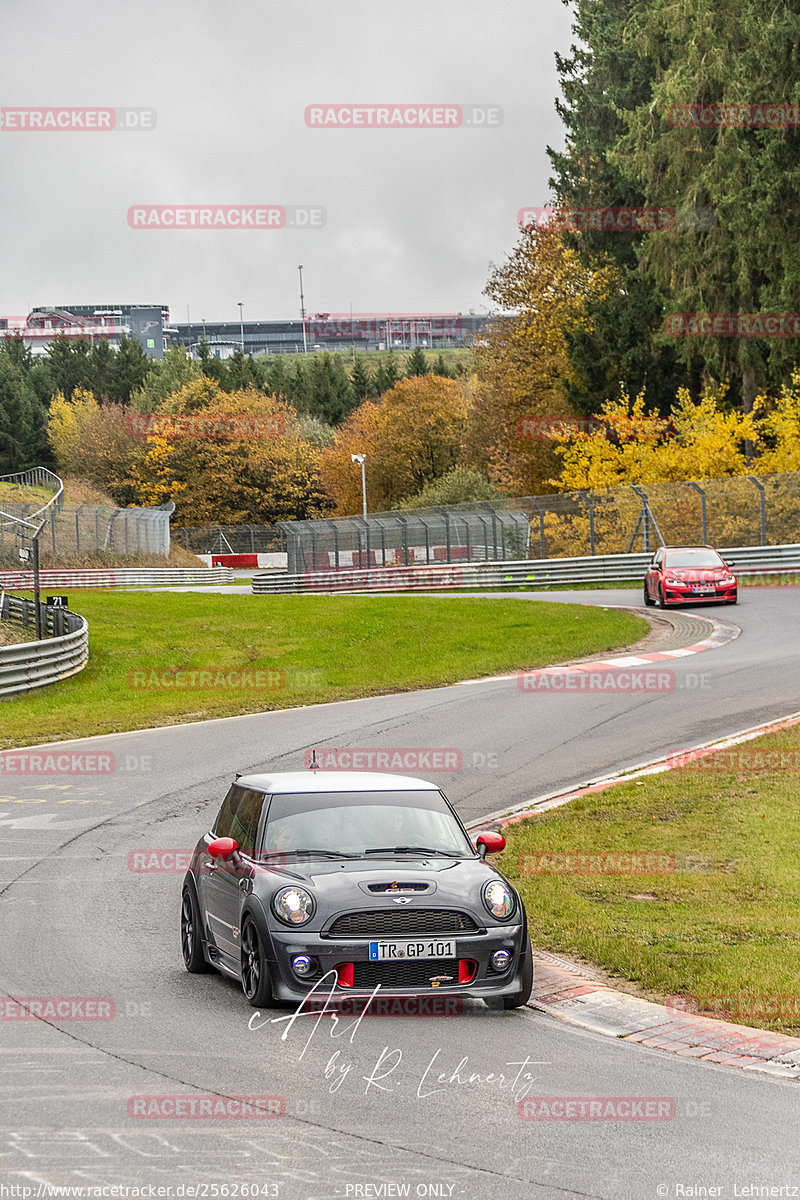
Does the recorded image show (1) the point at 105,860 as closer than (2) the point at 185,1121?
No

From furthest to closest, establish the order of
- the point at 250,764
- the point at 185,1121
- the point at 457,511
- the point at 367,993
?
the point at 457,511 → the point at 250,764 → the point at 367,993 → the point at 185,1121

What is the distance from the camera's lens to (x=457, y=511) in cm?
5719

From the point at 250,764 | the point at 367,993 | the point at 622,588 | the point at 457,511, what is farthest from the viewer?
the point at 457,511

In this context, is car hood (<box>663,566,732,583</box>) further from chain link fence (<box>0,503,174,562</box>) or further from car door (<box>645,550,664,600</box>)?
chain link fence (<box>0,503,174,562</box>)

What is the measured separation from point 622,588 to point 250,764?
29173 mm

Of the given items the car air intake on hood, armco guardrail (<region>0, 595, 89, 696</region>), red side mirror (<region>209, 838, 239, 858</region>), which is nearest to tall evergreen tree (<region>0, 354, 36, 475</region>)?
armco guardrail (<region>0, 595, 89, 696</region>)

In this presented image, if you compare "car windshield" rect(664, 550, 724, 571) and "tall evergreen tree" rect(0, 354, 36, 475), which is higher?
"tall evergreen tree" rect(0, 354, 36, 475)

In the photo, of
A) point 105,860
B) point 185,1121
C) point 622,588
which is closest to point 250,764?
point 105,860

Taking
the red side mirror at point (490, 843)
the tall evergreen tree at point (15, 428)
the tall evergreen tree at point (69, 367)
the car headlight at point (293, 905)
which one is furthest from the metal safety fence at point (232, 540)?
the car headlight at point (293, 905)

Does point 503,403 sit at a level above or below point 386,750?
above

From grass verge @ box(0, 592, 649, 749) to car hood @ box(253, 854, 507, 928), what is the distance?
14.1m

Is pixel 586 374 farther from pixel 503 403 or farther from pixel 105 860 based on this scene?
pixel 105 860

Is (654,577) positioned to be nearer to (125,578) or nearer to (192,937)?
(192,937)

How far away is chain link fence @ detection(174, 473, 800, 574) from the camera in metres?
44.4
